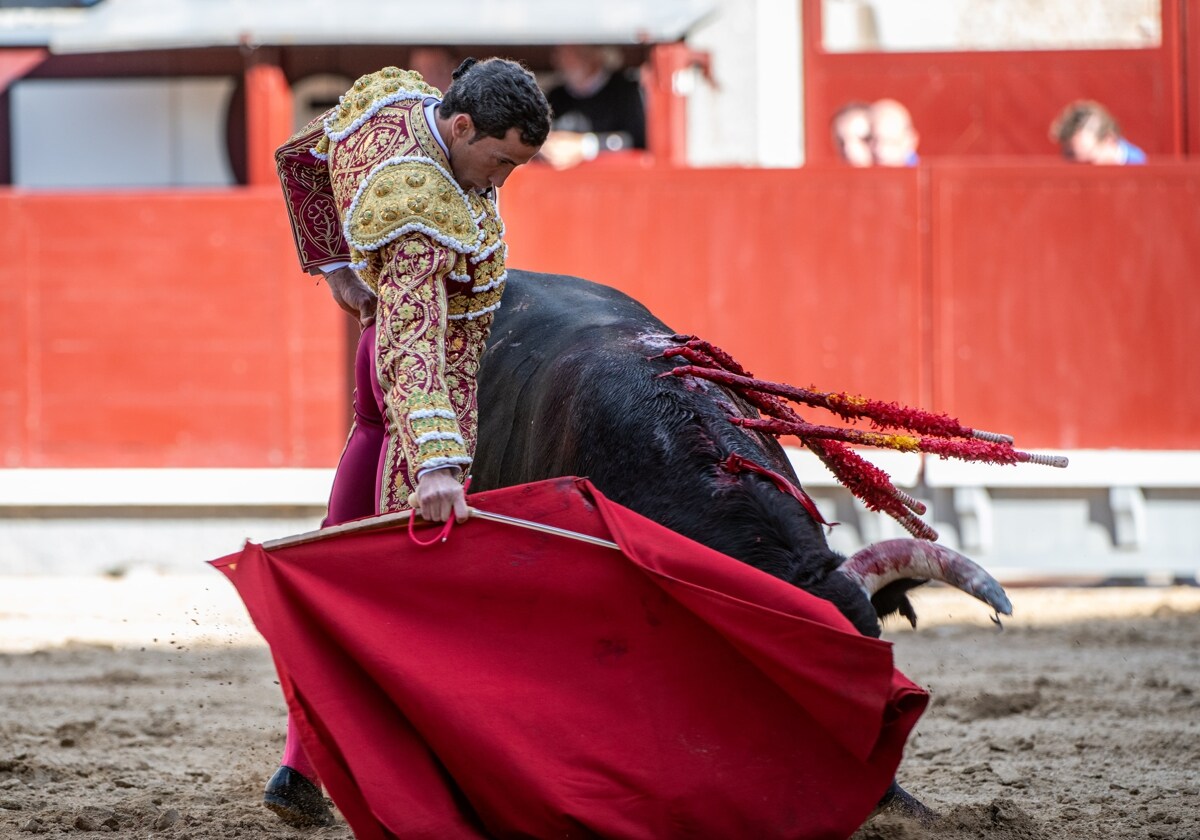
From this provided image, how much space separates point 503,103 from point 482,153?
0.09 m

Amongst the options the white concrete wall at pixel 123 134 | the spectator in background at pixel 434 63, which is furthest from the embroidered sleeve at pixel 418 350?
the white concrete wall at pixel 123 134

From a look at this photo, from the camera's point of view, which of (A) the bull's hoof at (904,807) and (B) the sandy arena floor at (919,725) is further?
(B) the sandy arena floor at (919,725)

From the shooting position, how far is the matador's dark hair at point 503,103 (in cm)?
243

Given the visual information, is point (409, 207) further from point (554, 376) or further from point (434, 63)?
point (434, 63)

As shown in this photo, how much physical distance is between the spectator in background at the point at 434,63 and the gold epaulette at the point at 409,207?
4377mm

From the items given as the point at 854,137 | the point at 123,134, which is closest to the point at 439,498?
the point at 854,137

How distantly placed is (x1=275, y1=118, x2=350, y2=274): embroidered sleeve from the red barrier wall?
340 centimetres

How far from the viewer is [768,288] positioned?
6418mm

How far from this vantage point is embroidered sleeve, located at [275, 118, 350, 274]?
9.51ft

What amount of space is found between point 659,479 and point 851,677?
0.50 m

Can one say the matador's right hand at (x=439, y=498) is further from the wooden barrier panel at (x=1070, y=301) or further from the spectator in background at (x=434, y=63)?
the spectator in background at (x=434, y=63)

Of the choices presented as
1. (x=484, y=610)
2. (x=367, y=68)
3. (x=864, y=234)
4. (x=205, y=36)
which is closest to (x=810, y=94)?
(x=864, y=234)

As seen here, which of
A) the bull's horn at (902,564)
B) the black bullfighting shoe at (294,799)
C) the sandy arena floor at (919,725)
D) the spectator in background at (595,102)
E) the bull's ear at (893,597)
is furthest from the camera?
the spectator in background at (595,102)

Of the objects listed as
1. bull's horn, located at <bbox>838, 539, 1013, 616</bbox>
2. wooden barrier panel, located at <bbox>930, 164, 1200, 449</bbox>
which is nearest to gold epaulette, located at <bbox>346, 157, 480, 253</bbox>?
bull's horn, located at <bbox>838, 539, 1013, 616</bbox>
